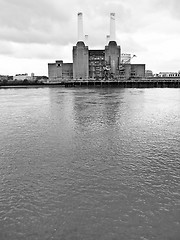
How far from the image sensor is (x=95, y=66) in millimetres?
142125

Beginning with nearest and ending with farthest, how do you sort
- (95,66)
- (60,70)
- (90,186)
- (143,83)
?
(90,186) → (143,83) → (95,66) → (60,70)

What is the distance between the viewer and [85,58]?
13525 cm

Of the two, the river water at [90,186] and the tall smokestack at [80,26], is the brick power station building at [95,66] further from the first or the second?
the river water at [90,186]

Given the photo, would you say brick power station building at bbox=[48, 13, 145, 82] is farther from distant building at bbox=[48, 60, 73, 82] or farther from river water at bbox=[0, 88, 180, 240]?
river water at bbox=[0, 88, 180, 240]

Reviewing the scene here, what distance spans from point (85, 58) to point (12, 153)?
417 ft

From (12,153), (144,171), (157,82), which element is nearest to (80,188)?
(144,171)

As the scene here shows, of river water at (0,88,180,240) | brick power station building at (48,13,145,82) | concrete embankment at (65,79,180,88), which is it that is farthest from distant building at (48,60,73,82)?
river water at (0,88,180,240)

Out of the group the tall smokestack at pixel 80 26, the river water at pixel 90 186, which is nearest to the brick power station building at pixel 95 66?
the tall smokestack at pixel 80 26

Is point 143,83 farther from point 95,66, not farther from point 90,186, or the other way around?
point 90,186

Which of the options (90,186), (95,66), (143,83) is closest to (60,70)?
(95,66)

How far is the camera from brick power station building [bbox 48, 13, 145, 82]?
133 metres

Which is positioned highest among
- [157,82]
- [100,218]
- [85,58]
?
[85,58]

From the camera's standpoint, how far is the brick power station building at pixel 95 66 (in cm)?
13345

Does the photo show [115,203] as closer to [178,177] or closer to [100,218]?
[100,218]
